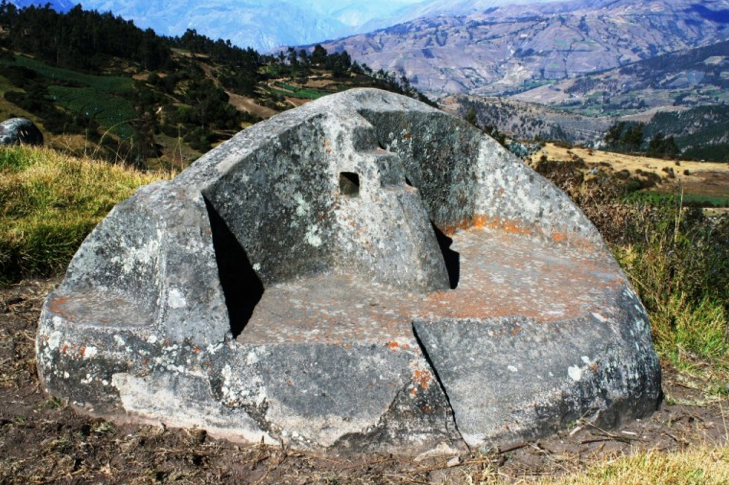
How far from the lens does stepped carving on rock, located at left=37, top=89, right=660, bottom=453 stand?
3.58m

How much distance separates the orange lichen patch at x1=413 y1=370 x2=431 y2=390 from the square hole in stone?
1.54 metres

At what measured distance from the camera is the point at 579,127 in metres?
195

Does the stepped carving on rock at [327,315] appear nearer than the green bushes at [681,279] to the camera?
Yes

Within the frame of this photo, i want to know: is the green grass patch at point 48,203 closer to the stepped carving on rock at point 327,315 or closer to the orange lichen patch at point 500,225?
the stepped carving on rock at point 327,315

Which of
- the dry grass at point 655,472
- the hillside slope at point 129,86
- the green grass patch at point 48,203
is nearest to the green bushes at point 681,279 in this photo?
the dry grass at point 655,472

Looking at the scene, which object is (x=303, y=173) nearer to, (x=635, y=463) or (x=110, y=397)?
(x=110, y=397)

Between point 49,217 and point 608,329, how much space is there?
5684mm

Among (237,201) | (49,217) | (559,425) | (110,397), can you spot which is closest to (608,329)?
(559,425)

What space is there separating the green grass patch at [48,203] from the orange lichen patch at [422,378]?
4.32 m

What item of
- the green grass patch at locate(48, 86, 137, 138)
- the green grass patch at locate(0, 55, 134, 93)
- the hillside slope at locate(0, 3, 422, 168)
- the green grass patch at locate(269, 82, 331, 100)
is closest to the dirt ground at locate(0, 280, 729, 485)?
the hillside slope at locate(0, 3, 422, 168)

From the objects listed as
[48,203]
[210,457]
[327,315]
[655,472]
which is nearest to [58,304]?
[210,457]

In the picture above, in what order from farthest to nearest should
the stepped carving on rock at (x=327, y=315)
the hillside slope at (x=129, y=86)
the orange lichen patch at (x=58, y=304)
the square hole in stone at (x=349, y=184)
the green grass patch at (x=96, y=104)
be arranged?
the green grass patch at (x=96, y=104)
the hillside slope at (x=129, y=86)
the square hole in stone at (x=349, y=184)
the orange lichen patch at (x=58, y=304)
the stepped carving on rock at (x=327, y=315)

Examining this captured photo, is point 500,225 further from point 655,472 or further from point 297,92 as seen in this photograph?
point 297,92

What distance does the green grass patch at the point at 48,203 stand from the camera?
607 cm
